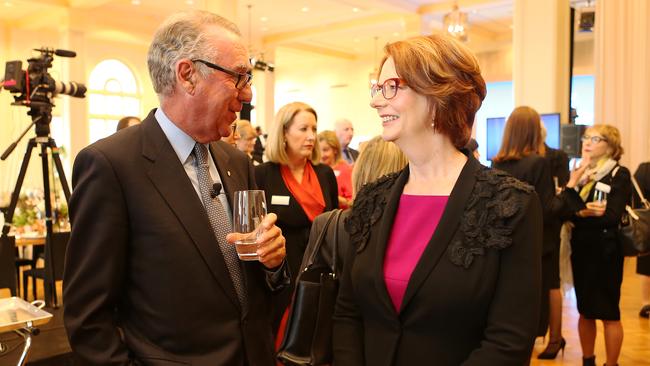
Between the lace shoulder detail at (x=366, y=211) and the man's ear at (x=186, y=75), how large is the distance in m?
0.59

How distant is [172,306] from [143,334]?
11 cm

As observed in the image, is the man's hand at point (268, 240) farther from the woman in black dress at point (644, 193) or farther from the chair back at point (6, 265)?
the woman in black dress at point (644, 193)

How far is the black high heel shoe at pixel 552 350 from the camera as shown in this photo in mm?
4395

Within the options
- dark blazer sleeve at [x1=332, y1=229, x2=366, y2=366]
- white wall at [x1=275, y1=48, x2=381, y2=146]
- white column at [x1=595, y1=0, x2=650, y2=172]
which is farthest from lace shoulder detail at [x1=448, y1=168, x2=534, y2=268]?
white wall at [x1=275, y1=48, x2=381, y2=146]

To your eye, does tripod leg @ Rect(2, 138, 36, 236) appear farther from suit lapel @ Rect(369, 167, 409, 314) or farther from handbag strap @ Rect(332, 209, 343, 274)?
suit lapel @ Rect(369, 167, 409, 314)

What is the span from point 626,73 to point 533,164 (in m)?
3.94

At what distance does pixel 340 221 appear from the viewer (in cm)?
182

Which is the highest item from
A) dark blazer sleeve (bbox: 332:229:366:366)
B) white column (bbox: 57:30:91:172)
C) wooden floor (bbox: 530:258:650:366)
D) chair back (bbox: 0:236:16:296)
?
white column (bbox: 57:30:91:172)

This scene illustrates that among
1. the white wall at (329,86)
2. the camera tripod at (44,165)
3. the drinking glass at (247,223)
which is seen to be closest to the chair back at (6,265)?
the camera tripod at (44,165)

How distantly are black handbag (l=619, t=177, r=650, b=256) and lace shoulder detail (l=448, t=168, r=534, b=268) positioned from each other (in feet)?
9.30

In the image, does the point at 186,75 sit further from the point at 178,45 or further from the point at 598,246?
the point at 598,246

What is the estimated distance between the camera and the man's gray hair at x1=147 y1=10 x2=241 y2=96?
5.00 feet

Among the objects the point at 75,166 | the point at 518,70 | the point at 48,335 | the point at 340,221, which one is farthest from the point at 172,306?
the point at 518,70

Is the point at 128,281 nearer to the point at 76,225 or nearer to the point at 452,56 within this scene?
the point at 76,225
